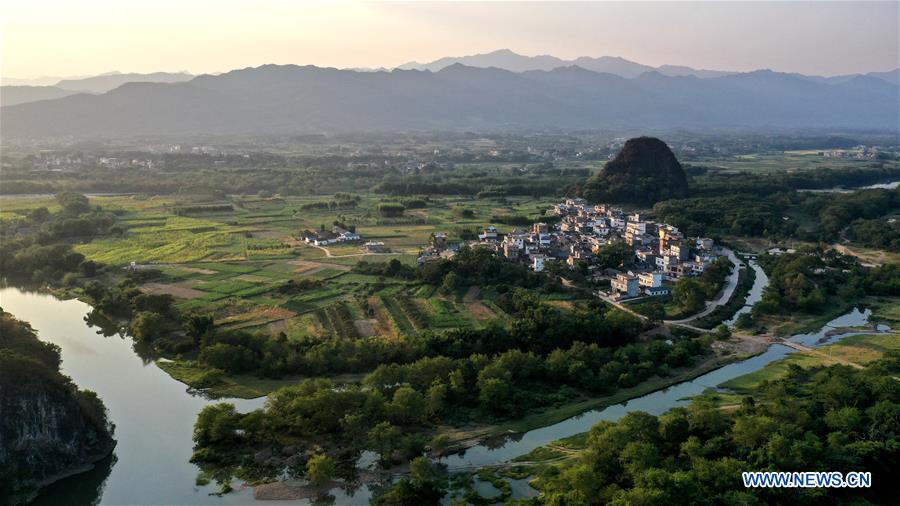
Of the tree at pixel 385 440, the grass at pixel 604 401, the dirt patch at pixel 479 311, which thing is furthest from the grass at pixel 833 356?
the tree at pixel 385 440

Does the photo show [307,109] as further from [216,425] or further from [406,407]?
[406,407]

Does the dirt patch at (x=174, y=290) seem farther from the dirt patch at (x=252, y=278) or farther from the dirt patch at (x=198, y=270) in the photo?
the dirt patch at (x=252, y=278)

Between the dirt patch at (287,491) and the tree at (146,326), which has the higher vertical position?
the tree at (146,326)

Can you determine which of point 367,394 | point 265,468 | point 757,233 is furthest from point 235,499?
point 757,233

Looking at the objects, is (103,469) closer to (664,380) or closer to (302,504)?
(302,504)

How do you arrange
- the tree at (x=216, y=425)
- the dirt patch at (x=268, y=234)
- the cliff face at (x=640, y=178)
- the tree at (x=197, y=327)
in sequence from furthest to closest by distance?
the cliff face at (x=640, y=178), the dirt patch at (x=268, y=234), the tree at (x=197, y=327), the tree at (x=216, y=425)

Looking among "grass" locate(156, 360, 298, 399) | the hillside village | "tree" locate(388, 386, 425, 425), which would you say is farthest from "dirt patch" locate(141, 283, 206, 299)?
"tree" locate(388, 386, 425, 425)

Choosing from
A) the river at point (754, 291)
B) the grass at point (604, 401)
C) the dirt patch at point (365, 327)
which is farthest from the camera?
the river at point (754, 291)
